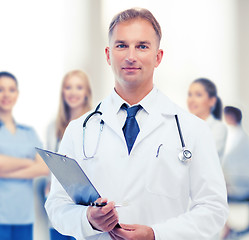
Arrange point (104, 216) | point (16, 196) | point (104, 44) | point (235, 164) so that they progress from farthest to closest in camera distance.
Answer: point (104, 44)
point (235, 164)
point (16, 196)
point (104, 216)

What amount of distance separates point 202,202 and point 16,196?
179cm

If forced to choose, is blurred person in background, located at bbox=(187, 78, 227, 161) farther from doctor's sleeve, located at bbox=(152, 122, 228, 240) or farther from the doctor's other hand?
the doctor's other hand

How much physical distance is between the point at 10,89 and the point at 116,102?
176 centimetres

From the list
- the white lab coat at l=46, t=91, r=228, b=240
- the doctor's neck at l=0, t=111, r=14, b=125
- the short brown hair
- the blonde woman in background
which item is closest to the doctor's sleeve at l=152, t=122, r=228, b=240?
the white lab coat at l=46, t=91, r=228, b=240

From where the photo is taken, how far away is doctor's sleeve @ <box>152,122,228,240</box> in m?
1.11

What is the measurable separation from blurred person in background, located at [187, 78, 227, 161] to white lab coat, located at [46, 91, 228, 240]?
1.63 m

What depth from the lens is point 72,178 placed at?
41.9 inches

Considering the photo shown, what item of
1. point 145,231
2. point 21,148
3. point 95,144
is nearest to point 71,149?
point 95,144

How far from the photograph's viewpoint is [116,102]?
4.11 ft

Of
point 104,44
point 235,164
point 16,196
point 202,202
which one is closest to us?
point 202,202

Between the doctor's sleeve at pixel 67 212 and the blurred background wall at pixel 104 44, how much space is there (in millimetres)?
1678

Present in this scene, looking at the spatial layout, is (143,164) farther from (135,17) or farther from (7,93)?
(7,93)

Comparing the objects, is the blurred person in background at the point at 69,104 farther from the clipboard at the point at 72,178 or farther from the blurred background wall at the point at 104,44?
the clipboard at the point at 72,178

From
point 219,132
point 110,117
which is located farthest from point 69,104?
point 110,117
